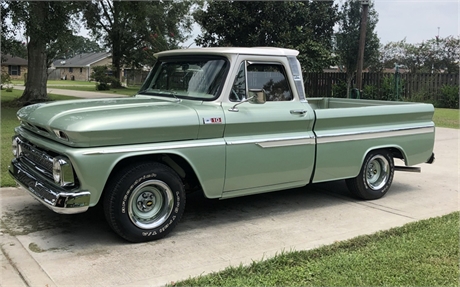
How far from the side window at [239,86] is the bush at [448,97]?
68.0ft

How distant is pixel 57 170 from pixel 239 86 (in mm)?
2110

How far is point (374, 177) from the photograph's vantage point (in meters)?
6.52

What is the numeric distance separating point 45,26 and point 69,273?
12.5 meters

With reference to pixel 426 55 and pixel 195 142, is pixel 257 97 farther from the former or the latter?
pixel 426 55

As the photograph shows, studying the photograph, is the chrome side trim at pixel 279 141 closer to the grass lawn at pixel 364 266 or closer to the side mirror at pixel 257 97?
the side mirror at pixel 257 97

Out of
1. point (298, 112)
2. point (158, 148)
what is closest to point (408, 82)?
point (298, 112)

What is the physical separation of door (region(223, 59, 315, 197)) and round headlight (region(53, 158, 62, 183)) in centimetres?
167

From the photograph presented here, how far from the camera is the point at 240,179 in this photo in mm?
5070

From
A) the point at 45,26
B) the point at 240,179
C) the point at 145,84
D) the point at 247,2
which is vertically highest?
the point at 247,2

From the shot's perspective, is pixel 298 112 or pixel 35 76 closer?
pixel 298 112

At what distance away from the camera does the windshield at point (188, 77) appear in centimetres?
517

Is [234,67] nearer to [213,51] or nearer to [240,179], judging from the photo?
[213,51]

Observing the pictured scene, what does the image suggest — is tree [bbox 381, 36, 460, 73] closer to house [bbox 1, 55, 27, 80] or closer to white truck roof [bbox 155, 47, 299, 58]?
white truck roof [bbox 155, 47, 299, 58]

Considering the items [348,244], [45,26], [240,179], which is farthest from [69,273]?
[45,26]
